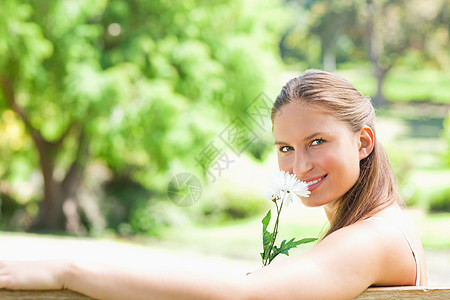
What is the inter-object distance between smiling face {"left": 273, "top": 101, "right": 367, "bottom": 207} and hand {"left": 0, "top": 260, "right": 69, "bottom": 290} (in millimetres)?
341

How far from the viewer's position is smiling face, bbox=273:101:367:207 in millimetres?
804

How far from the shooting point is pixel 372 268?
0.70 m

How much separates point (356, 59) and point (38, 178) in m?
14.6

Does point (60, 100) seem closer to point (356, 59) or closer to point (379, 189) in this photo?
point (379, 189)

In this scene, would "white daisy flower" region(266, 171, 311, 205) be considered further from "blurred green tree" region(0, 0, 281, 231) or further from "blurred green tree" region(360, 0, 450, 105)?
"blurred green tree" region(360, 0, 450, 105)

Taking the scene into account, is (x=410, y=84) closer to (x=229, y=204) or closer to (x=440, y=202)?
(x=440, y=202)

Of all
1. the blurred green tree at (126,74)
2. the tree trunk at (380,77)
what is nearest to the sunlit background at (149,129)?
the blurred green tree at (126,74)

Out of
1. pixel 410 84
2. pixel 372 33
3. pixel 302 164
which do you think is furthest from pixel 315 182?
pixel 410 84

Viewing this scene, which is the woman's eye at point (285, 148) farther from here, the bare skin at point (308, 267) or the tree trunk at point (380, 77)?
the tree trunk at point (380, 77)

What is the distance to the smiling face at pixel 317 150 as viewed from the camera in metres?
0.80

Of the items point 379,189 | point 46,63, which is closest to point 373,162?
Result: point 379,189

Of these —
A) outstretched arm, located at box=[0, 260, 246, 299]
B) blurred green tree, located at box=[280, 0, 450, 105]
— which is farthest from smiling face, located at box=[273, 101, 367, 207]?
blurred green tree, located at box=[280, 0, 450, 105]

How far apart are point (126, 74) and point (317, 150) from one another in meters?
7.10

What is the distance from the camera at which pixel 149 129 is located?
25.7ft
